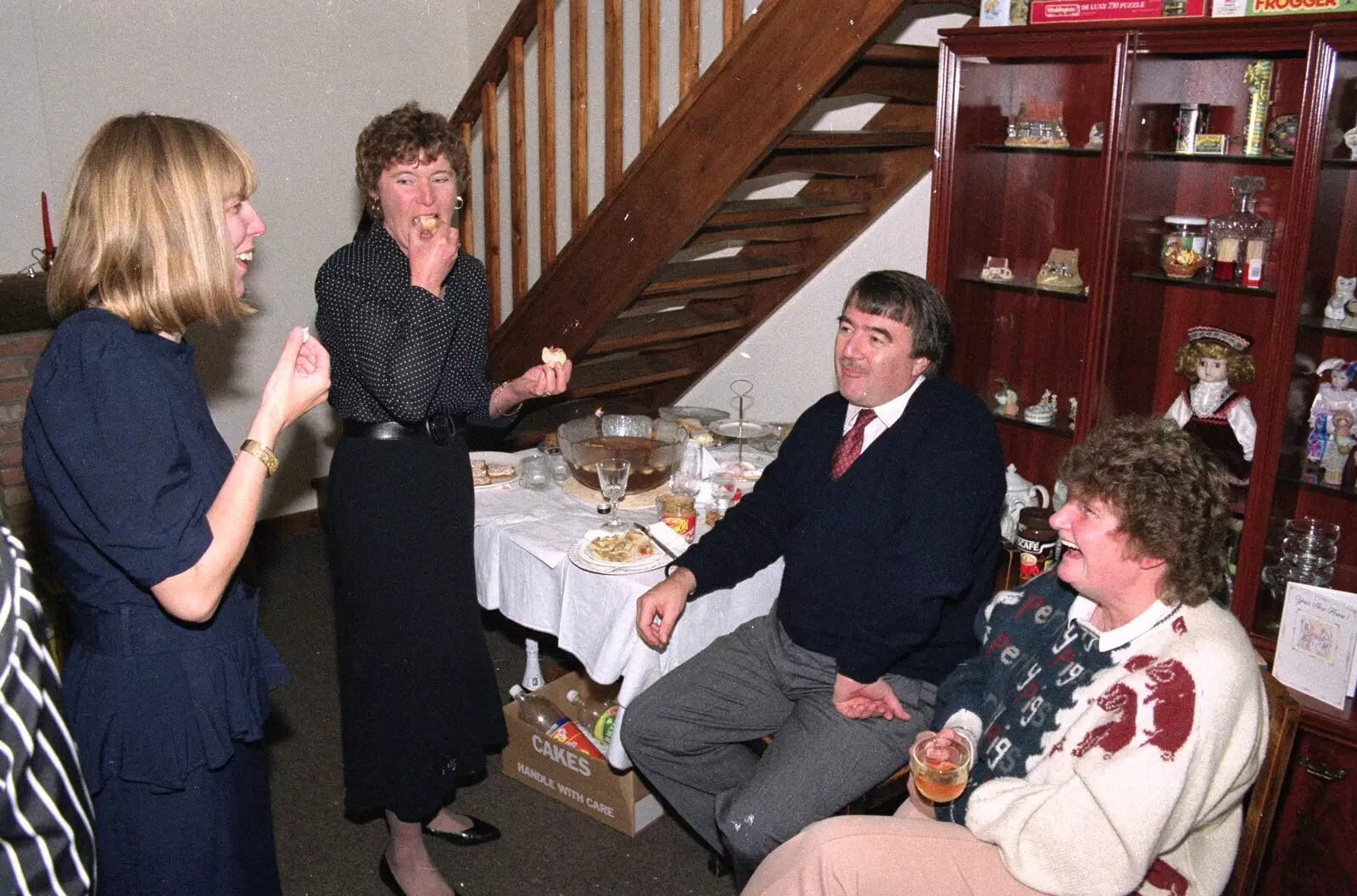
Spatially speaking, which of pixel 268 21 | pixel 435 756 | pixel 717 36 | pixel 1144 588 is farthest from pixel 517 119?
pixel 1144 588

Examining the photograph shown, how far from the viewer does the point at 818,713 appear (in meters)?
2.31

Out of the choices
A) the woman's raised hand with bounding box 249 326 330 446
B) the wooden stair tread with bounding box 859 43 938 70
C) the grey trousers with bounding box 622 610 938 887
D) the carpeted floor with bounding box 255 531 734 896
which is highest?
the wooden stair tread with bounding box 859 43 938 70

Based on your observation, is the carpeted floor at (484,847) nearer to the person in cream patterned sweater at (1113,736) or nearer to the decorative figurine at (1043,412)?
the person in cream patterned sweater at (1113,736)

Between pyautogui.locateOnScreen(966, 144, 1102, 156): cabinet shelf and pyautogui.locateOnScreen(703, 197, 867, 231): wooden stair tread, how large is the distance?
29.2 inches

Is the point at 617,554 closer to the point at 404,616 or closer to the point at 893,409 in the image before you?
the point at 404,616

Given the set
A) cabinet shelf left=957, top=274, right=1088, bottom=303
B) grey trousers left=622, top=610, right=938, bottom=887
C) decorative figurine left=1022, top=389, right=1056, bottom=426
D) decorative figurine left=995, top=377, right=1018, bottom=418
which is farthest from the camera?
decorative figurine left=995, top=377, right=1018, bottom=418

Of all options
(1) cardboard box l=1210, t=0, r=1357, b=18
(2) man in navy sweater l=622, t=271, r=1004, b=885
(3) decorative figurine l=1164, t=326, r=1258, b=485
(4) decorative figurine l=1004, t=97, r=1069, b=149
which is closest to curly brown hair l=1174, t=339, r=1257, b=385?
(3) decorative figurine l=1164, t=326, r=1258, b=485

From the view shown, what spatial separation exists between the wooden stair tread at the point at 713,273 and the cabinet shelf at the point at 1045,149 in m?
1.03

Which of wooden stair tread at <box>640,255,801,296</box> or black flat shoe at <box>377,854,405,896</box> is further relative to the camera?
wooden stair tread at <box>640,255,801,296</box>

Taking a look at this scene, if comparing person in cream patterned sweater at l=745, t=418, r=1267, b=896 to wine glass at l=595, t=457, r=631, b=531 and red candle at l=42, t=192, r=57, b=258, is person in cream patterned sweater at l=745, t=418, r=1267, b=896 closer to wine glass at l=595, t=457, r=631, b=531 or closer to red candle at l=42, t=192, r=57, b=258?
wine glass at l=595, t=457, r=631, b=531

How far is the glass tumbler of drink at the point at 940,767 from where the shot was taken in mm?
1876

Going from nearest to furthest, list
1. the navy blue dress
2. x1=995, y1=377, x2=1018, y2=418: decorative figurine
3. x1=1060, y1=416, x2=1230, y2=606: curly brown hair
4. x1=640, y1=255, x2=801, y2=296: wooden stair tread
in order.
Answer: the navy blue dress, x1=1060, y1=416, x2=1230, y2=606: curly brown hair, x1=995, y1=377, x2=1018, y2=418: decorative figurine, x1=640, y1=255, x2=801, y2=296: wooden stair tread

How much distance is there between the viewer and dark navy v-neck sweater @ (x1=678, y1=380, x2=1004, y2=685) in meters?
2.26

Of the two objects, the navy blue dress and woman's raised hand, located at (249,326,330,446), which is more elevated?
woman's raised hand, located at (249,326,330,446)
